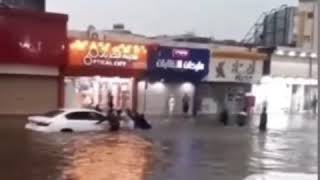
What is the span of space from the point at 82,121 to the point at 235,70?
87.9 feet

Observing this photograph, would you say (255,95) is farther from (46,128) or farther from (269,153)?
(269,153)

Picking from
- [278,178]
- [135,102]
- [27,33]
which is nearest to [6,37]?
[27,33]

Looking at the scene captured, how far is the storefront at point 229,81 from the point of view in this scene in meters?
58.0

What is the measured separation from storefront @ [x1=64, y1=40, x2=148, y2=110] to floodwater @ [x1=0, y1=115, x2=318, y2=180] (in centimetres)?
1024

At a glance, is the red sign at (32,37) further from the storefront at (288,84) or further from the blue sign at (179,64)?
the storefront at (288,84)

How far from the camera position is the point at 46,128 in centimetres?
3391

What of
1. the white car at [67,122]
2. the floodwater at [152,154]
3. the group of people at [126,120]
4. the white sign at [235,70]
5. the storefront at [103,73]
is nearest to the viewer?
the floodwater at [152,154]

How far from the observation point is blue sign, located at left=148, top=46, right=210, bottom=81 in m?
53.4

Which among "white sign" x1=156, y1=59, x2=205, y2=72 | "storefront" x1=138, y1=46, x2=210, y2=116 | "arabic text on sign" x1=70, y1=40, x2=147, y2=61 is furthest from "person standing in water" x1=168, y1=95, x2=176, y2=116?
"arabic text on sign" x1=70, y1=40, x2=147, y2=61

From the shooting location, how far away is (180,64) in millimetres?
54812

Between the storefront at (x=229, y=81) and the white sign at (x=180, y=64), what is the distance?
1.53 meters

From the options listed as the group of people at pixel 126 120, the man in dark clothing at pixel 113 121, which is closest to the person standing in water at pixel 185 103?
the group of people at pixel 126 120

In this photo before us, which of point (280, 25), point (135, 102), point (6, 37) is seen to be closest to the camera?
point (6, 37)

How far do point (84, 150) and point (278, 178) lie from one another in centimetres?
1748
